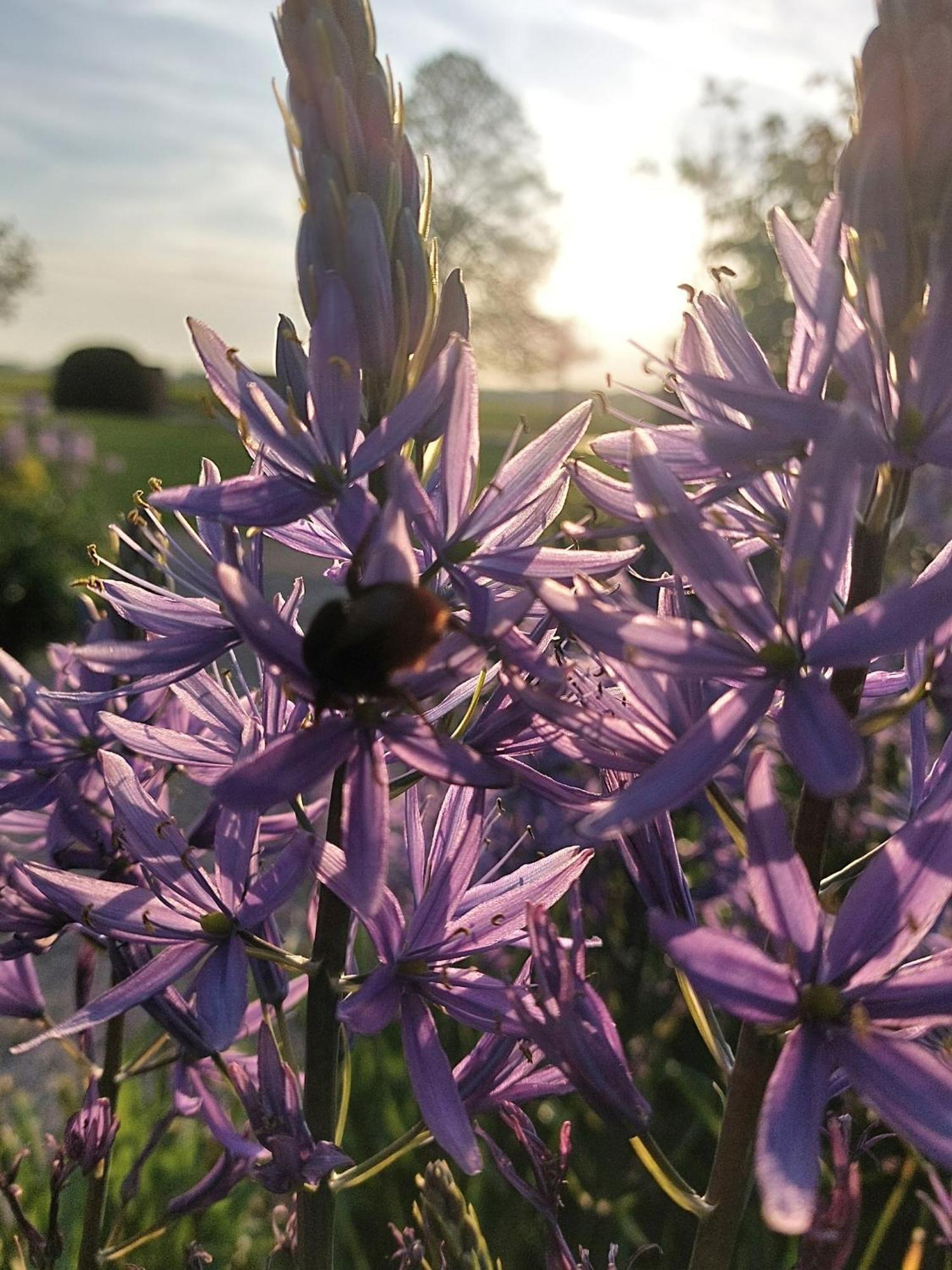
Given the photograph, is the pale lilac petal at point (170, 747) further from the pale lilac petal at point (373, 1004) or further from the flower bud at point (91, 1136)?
the flower bud at point (91, 1136)

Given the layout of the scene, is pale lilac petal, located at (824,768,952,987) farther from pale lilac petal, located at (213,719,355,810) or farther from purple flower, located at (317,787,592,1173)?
pale lilac petal, located at (213,719,355,810)

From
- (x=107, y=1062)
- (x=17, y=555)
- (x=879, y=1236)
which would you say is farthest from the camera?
(x=17, y=555)

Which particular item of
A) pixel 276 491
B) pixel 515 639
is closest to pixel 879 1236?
pixel 515 639

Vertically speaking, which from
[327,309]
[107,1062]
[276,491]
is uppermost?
[327,309]

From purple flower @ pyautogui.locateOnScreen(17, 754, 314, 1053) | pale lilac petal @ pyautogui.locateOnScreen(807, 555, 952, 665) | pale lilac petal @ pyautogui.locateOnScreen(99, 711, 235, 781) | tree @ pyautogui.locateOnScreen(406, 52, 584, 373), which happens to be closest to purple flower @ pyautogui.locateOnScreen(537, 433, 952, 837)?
pale lilac petal @ pyautogui.locateOnScreen(807, 555, 952, 665)

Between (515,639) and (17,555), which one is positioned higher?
(515,639)

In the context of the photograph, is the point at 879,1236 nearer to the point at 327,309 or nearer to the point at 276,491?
→ the point at 276,491

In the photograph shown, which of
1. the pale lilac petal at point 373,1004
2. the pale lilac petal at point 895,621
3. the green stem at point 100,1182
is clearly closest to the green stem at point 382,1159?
the pale lilac petal at point 373,1004
